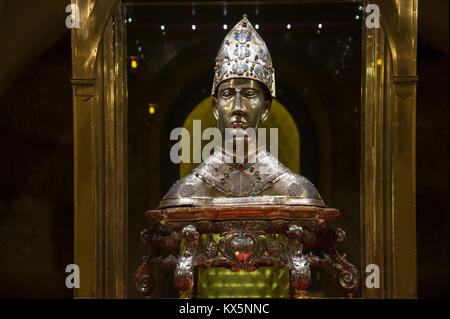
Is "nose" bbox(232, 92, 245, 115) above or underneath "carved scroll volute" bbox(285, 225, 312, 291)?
above

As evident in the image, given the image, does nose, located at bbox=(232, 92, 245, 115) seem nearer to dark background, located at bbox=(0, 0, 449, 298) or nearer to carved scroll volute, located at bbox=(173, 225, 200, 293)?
carved scroll volute, located at bbox=(173, 225, 200, 293)

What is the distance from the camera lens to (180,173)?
5625mm

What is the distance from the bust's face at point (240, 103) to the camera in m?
5.36

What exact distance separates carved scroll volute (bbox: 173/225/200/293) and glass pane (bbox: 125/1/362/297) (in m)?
0.58

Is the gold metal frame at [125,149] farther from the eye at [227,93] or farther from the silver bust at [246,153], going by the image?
the eye at [227,93]

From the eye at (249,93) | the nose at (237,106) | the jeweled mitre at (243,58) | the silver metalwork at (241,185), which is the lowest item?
the silver metalwork at (241,185)

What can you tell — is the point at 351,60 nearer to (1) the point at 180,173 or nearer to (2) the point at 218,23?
(2) the point at 218,23

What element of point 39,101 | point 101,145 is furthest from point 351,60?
point 39,101

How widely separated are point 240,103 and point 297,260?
0.97 meters

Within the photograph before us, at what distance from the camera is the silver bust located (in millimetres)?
5309

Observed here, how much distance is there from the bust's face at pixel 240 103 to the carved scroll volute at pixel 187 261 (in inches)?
27.2

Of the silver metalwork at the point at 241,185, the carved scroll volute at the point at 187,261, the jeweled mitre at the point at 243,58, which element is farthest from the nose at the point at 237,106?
the carved scroll volute at the point at 187,261

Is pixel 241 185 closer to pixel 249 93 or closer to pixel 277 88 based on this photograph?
pixel 249 93

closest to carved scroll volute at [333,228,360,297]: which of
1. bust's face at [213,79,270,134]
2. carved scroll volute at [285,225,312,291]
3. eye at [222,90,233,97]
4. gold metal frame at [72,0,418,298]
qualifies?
gold metal frame at [72,0,418,298]
